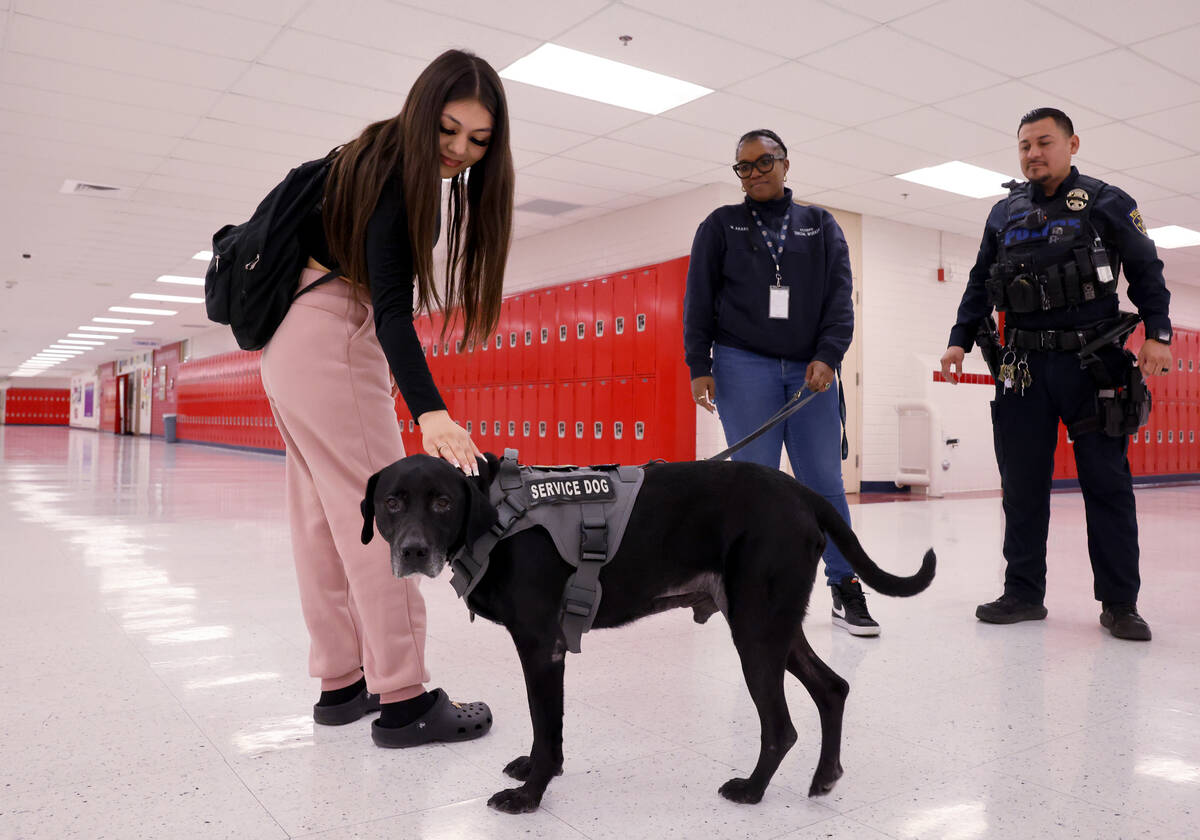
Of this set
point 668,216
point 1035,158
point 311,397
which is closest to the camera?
point 311,397

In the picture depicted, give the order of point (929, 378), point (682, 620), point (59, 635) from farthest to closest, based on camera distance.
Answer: point (929, 378) → point (682, 620) → point (59, 635)

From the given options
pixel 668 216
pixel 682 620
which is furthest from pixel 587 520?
pixel 668 216

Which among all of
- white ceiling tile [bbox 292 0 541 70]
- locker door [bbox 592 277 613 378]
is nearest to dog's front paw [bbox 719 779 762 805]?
white ceiling tile [bbox 292 0 541 70]

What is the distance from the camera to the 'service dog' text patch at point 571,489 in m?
1.26

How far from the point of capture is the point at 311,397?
4.86 ft

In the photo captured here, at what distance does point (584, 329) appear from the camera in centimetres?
765

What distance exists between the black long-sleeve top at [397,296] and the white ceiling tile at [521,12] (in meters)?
2.91

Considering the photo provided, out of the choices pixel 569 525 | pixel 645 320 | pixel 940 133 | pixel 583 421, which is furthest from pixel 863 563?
pixel 583 421

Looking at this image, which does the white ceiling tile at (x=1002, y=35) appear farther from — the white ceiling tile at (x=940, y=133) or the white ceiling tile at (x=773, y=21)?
the white ceiling tile at (x=940, y=133)

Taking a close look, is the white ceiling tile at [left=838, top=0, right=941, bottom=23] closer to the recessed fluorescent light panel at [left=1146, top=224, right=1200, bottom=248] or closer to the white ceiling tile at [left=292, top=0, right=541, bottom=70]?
the white ceiling tile at [left=292, top=0, right=541, bottom=70]

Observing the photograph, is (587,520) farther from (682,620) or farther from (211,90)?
(211,90)

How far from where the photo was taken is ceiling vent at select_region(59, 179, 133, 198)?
685cm

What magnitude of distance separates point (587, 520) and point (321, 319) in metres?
0.63

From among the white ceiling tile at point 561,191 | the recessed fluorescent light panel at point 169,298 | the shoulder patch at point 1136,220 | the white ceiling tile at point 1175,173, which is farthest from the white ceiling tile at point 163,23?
the recessed fluorescent light panel at point 169,298
